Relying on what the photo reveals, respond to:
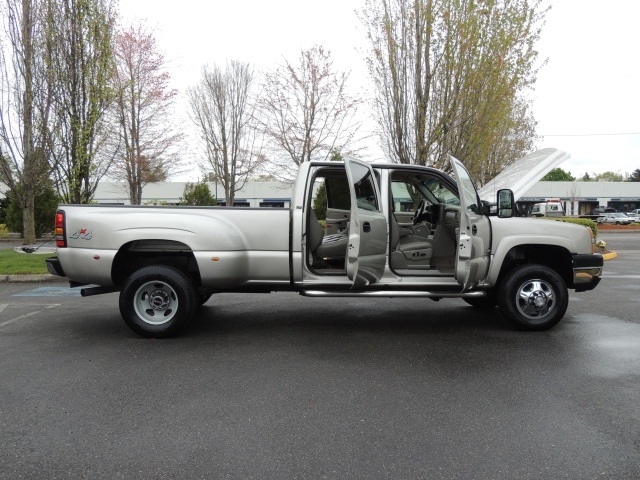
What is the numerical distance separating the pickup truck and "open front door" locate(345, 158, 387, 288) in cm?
1

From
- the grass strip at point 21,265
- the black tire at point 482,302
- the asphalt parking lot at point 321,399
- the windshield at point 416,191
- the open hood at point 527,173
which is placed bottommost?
the asphalt parking lot at point 321,399

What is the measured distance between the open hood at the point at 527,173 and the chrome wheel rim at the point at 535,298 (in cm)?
269

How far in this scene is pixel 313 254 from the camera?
5.82 meters

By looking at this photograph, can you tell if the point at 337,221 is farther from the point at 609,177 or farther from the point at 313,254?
the point at 609,177

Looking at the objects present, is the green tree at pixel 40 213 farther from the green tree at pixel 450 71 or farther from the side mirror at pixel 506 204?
the side mirror at pixel 506 204

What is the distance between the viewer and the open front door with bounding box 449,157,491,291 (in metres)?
5.05

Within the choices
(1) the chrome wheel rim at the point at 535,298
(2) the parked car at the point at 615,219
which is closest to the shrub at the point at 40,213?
(1) the chrome wheel rim at the point at 535,298

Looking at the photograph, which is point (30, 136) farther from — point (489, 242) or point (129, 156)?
point (489, 242)

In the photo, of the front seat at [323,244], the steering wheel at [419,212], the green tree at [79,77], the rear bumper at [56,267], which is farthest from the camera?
the green tree at [79,77]

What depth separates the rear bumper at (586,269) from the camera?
554cm

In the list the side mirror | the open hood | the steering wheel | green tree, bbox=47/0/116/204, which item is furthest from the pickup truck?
green tree, bbox=47/0/116/204

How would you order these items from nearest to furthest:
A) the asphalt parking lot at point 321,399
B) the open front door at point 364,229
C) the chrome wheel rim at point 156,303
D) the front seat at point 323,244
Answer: the asphalt parking lot at point 321,399 < the open front door at point 364,229 < the chrome wheel rim at point 156,303 < the front seat at point 323,244

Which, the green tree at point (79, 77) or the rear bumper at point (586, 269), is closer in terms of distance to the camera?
the rear bumper at point (586, 269)

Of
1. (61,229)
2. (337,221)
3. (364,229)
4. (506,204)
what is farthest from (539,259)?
(61,229)
